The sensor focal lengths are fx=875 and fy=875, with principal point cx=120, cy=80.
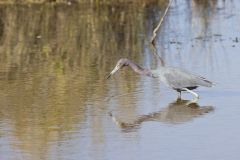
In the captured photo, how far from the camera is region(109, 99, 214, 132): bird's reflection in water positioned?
820cm

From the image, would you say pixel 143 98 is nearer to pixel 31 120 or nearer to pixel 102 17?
pixel 31 120

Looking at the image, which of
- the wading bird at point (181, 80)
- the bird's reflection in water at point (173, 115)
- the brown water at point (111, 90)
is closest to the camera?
the brown water at point (111, 90)

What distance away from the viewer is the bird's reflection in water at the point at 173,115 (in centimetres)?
820

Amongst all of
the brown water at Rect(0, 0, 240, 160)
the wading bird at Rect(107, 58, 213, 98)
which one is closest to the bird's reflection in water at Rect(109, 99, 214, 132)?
the brown water at Rect(0, 0, 240, 160)

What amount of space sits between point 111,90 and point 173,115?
1310 millimetres

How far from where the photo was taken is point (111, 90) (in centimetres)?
969

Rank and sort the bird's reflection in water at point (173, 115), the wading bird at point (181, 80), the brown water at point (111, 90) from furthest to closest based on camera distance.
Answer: the wading bird at point (181, 80) → the bird's reflection in water at point (173, 115) → the brown water at point (111, 90)

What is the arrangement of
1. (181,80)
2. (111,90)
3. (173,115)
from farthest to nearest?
(111,90) < (181,80) < (173,115)

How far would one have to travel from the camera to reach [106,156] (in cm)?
691

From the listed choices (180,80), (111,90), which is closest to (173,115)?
(180,80)

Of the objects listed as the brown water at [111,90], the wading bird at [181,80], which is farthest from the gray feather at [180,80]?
the brown water at [111,90]

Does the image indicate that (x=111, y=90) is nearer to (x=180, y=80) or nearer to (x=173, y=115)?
(x=180, y=80)

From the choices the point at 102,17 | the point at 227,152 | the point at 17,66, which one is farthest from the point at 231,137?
the point at 102,17

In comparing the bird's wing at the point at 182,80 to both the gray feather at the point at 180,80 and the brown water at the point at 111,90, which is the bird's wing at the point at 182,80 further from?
the brown water at the point at 111,90
